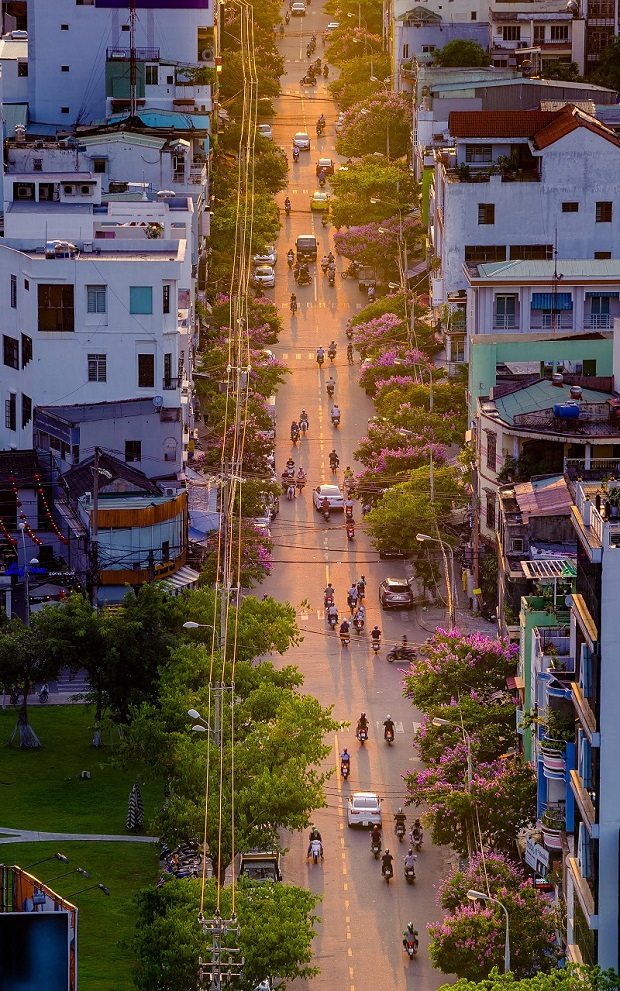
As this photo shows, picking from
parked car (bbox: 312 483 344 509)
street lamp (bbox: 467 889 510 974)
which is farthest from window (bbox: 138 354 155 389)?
street lamp (bbox: 467 889 510 974)

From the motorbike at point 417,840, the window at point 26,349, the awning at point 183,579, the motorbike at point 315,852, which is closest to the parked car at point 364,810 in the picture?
the motorbike at point 417,840

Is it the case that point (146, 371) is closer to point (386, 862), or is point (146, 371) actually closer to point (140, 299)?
point (140, 299)

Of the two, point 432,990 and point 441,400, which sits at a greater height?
point 441,400

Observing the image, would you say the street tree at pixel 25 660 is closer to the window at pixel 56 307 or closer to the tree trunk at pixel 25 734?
the tree trunk at pixel 25 734

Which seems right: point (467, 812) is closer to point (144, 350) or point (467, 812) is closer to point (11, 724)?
point (11, 724)

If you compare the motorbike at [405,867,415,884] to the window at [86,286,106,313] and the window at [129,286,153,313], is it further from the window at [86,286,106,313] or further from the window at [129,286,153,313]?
the window at [86,286,106,313]

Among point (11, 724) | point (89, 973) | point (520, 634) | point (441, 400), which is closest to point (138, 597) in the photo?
point (11, 724)

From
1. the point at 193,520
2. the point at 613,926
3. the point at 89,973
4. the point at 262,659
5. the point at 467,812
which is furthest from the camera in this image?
the point at 193,520

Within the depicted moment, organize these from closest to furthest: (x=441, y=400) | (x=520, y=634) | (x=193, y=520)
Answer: (x=520, y=634)
(x=193, y=520)
(x=441, y=400)
